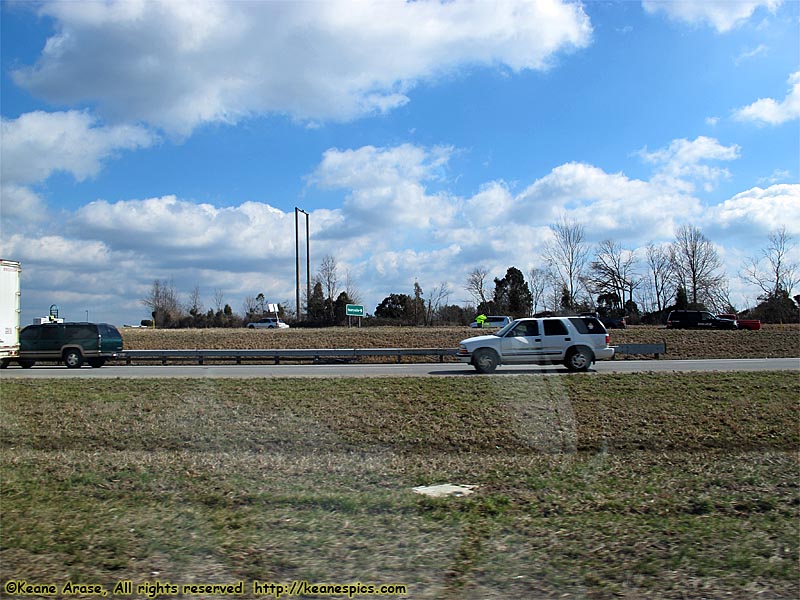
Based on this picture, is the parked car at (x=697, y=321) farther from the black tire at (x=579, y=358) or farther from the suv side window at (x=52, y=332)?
the suv side window at (x=52, y=332)

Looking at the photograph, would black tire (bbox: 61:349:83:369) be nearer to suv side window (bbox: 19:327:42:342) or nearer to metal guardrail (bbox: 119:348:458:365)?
suv side window (bbox: 19:327:42:342)

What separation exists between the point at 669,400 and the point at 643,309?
66.8 metres

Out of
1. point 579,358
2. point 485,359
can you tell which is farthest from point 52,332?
point 579,358

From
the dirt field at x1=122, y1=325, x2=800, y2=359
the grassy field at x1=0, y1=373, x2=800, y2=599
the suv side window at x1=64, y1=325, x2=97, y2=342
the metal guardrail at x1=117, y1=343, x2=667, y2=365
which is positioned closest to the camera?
the grassy field at x1=0, y1=373, x2=800, y2=599

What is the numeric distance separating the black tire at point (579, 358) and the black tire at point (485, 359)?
2.09 meters

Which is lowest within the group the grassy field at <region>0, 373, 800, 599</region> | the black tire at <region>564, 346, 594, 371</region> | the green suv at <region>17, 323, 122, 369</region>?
the grassy field at <region>0, 373, 800, 599</region>

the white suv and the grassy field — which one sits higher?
the white suv

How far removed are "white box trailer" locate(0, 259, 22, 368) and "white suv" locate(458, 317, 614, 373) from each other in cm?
1219

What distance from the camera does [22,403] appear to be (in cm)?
1444

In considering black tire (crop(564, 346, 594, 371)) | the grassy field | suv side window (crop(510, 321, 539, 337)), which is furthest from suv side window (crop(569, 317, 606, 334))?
the grassy field

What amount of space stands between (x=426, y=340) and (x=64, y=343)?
18888 millimetres

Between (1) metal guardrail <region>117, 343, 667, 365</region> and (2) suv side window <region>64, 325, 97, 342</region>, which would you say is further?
(1) metal guardrail <region>117, 343, 667, 365</region>

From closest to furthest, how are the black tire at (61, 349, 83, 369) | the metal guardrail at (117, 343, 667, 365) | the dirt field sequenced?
the black tire at (61, 349, 83, 369), the metal guardrail at (117, 343, 667, 365), the dirt field

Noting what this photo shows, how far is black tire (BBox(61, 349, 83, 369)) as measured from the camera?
26.0 meters
